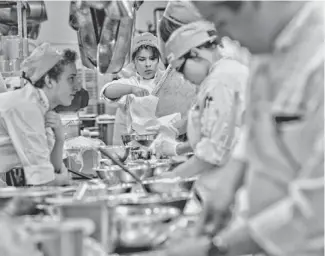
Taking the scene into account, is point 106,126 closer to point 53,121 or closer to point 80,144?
point 80,144

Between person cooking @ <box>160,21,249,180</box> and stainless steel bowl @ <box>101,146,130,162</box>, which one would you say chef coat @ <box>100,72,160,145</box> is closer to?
stainless steel bowl @ <box>101,146,130,162</box>

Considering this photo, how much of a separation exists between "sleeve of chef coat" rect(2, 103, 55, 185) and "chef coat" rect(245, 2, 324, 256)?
1449mm

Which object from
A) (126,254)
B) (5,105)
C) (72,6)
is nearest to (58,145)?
(5,105)

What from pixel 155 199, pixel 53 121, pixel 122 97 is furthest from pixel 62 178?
pixel 122 97

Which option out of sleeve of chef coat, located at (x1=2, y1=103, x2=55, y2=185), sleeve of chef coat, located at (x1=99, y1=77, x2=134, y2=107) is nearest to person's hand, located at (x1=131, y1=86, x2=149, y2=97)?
sleeve of chef coat, located at (x1=99, y1=77, x2=134, y2=107)

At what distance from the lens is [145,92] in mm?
4262

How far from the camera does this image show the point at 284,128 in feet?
4.24

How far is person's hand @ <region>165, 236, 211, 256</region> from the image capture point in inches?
54.9

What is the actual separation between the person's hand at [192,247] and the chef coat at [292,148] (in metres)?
0.14

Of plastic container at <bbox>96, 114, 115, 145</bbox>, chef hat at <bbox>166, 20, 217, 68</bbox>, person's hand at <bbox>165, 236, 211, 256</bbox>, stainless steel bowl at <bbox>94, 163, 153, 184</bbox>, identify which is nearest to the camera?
person's hand at <bbox>165, 236, 211, 256</bbox>

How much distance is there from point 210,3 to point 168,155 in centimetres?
155

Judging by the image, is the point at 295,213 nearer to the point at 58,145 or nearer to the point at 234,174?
the point at 234,174

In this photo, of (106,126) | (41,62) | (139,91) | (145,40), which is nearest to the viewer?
(41,62)

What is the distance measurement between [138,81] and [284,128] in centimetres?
367
